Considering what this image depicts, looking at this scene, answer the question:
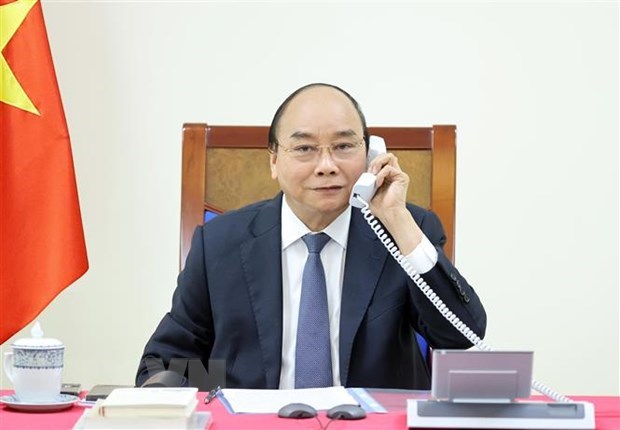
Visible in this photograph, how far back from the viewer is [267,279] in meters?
2.20

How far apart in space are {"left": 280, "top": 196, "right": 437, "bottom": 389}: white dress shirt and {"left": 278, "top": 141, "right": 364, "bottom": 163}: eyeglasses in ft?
0.48

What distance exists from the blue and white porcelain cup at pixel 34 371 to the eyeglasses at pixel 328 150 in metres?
0.77

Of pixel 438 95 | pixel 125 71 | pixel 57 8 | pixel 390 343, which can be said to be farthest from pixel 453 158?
pixel 57 8

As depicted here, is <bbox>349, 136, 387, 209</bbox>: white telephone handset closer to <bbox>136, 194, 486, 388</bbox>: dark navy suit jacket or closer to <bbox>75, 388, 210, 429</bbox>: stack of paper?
<bbox>136, 194, 486, 388</bbox>: dark navy suit jacket

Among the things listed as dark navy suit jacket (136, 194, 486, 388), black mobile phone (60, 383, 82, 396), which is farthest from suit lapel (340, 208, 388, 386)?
black mobile phone (60, 383, 82, 396)

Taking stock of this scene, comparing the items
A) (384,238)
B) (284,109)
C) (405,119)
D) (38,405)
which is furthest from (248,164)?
(405,119)

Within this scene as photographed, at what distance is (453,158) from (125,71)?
1489 millimetres

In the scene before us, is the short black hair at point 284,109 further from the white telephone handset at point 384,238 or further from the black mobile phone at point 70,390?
the black mobile phone at point 70,390

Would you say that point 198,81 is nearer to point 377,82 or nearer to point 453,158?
point 377,82

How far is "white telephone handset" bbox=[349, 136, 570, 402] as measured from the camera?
2.01 metres

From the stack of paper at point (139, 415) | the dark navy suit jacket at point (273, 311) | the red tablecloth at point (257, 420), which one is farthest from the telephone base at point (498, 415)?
the dark navy suit jacket at point (273, 311)

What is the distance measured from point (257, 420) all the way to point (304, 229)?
78 cm

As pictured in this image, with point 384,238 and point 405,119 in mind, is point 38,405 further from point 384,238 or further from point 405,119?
point 405,119

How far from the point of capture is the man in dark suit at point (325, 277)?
6.97 ft
